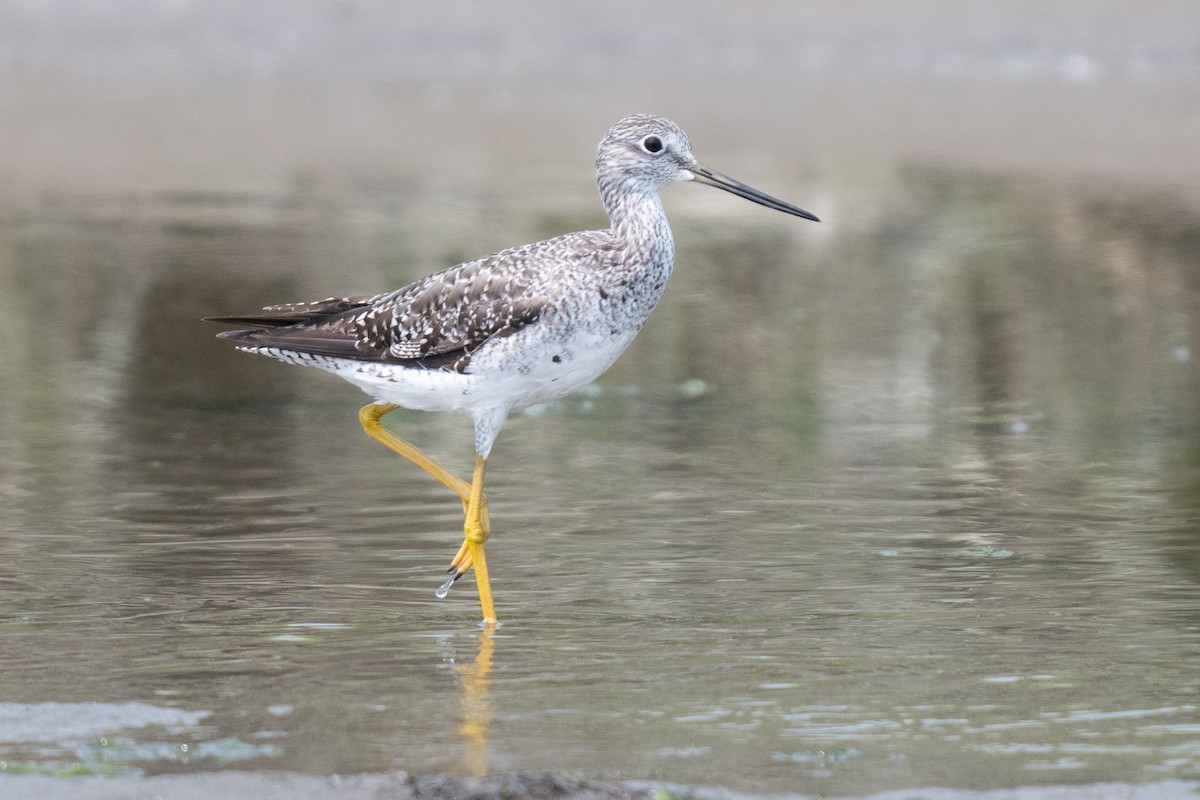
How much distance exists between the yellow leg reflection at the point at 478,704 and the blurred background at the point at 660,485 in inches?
0.9

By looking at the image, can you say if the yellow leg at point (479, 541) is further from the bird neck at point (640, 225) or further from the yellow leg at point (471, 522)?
the bird neck at point (640, 225)

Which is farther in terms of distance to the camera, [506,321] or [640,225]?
[640,225]

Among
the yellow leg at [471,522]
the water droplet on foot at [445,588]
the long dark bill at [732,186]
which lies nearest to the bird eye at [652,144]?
the long dark bill at [732,186]

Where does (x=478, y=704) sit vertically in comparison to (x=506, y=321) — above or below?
below

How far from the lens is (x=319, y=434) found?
10.2 meters

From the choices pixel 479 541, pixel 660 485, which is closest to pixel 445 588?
pixel 479 541

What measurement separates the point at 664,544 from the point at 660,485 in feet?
3.58

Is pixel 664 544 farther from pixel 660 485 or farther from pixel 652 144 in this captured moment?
pixel 652 144

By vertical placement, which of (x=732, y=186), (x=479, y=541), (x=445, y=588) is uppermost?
(x=732, y=186)

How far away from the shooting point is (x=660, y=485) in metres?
9.05

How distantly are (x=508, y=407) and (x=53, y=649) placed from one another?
82.5 inches

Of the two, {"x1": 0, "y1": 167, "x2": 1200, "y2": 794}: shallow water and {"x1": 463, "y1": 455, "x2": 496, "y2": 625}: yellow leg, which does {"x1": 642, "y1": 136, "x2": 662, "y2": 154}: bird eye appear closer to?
{"x1": 463, "y1": 455, "x2": 496, "y2": 625}: yellow leg

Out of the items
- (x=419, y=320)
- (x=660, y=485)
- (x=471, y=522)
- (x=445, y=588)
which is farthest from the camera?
(x=660, y=485)

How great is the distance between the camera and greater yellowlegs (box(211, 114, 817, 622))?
24.3ft
